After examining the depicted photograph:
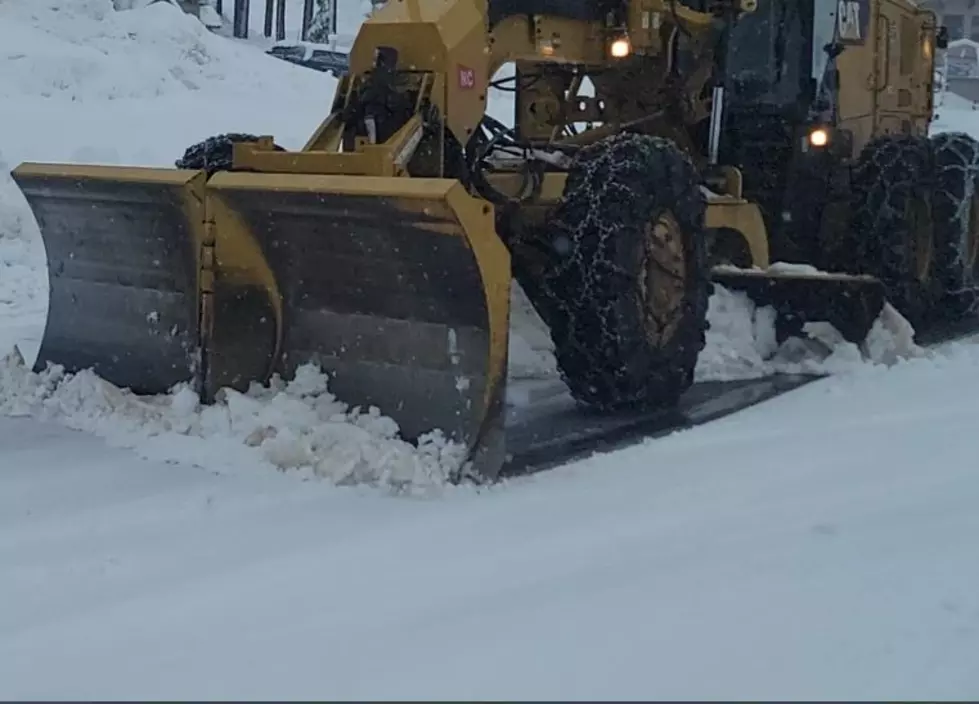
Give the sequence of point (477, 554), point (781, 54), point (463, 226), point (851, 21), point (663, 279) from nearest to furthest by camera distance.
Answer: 1. point (477, 554)
2. point (463, 226)
3. point (663, 279)
4. point (781, 54)
5. point (851, 21)

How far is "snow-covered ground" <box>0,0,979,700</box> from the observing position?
3.60 m

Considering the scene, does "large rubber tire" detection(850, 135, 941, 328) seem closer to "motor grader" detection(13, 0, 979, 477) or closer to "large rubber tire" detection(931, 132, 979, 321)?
"large rubber tire" detection(931, 132, 979, 321)

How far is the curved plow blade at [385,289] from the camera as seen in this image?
5293 mm

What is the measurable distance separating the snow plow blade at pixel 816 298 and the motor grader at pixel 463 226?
16 mm

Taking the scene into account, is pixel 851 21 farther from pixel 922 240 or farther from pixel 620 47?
pixel 620 47

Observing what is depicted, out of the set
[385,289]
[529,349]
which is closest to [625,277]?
[385,289]

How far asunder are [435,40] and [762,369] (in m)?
2.91

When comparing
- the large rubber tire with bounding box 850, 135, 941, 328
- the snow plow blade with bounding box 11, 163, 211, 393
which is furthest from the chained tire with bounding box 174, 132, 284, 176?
the large rubber tire with bounding box 850, 135, 941, 328

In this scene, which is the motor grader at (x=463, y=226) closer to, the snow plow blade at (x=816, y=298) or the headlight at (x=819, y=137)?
the snow plow blade at (x=816, y=298)

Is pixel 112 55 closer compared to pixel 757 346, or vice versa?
pixel 757 346

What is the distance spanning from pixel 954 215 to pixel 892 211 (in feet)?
2.38

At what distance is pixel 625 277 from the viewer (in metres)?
6.24

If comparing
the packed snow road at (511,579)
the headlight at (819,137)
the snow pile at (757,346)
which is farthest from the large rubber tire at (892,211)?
the packed snow road at (511,579)

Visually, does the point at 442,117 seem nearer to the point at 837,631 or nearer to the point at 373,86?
the point at 373,86
